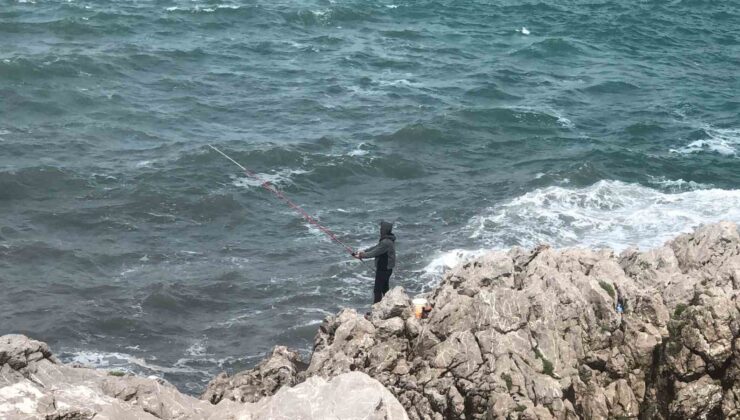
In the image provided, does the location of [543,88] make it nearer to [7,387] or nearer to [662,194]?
[662,194]

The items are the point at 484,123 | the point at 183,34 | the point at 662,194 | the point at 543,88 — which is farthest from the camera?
the point at 183,34

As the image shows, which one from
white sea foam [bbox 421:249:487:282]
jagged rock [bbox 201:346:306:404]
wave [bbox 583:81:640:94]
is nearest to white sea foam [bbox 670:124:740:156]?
wave [bbox 583:81:640:94]

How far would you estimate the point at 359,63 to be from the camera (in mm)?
45906

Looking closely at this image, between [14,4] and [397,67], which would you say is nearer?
[397,67]

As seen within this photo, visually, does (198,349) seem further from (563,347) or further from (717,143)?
(717,143)

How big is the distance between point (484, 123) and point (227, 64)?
45.0 ft

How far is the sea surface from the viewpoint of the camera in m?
23.4

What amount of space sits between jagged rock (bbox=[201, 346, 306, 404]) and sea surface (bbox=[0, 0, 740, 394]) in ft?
12.3

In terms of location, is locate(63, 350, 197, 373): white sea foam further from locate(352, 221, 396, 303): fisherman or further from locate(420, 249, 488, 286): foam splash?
locate(420, 249, 488, 286): foam splash

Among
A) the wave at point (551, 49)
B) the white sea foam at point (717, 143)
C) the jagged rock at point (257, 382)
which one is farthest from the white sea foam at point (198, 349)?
the wave at point (551, 49)

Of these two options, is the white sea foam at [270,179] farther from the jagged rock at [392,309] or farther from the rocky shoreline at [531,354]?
the jagged rock at [392,309]

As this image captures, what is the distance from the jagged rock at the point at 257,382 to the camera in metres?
15.3

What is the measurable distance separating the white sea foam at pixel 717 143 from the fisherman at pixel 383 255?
2097cm

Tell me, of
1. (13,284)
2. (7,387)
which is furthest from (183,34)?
(7,387)
